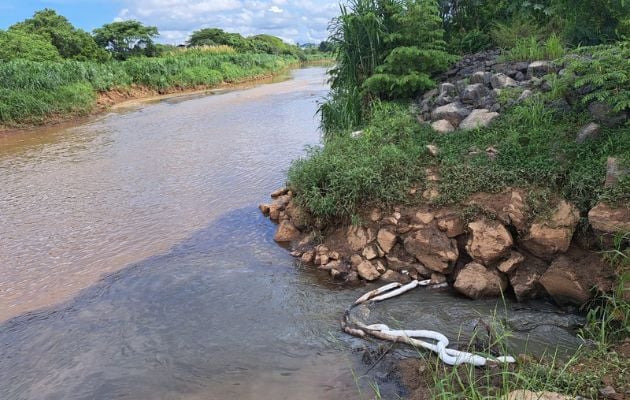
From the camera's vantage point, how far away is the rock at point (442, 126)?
6939 millimetres

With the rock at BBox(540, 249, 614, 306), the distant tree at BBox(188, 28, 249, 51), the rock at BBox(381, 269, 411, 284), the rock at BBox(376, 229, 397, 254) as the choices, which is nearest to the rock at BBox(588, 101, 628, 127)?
the rock at BBox(540, 249, 614, 306)

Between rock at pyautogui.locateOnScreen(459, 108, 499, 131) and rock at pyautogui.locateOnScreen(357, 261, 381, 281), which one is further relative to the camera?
rock at pyautogui.locateOnScreen(459, 108, 499, 131)

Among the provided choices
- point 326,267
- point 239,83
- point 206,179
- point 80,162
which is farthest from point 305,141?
point 239,83

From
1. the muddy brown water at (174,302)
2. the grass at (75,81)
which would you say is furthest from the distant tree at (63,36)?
the muddy brown water at (174,302)

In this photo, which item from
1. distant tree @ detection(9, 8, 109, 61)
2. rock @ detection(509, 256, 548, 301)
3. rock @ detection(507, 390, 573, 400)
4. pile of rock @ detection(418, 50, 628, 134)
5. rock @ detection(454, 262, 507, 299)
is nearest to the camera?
rock @ detection(507, 390, 573, 400)

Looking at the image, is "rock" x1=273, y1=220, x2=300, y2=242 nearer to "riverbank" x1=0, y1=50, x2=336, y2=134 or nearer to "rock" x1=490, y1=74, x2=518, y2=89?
"rock" x1=490, y1=74, x2=518, y2=89

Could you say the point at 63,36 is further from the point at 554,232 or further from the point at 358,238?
the point at 554,232

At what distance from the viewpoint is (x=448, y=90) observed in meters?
8.14

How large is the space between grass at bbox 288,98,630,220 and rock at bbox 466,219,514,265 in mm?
482

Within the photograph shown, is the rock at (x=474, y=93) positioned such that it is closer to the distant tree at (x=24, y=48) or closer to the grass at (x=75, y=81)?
the grass at (x=75, y=81)

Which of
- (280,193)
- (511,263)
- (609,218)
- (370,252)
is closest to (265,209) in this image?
(280,193)

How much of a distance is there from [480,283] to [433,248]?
0.64 m

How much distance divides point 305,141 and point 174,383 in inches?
368

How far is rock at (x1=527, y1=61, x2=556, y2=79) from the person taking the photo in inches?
295
